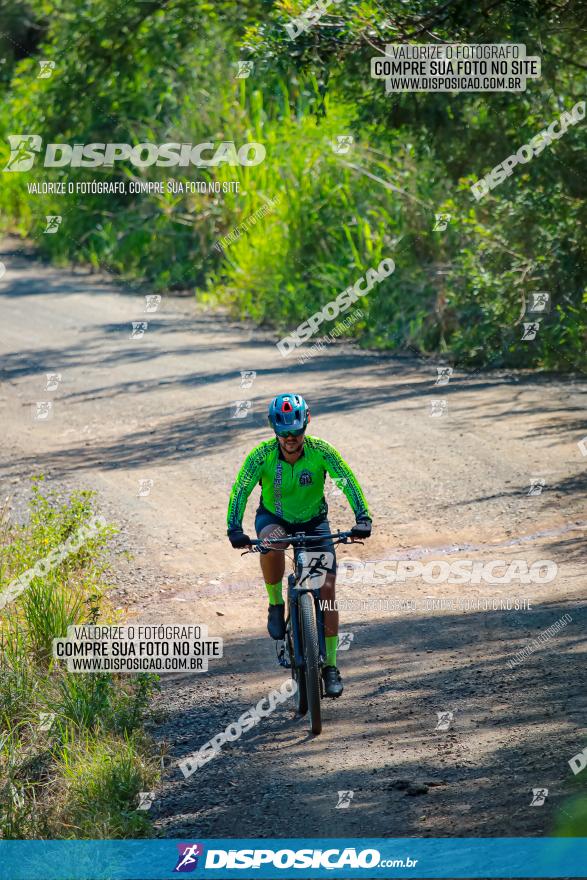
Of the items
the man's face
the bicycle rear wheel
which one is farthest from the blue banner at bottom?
the man's face

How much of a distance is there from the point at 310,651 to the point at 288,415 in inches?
61.4

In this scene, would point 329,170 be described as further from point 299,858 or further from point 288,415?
point 299,858

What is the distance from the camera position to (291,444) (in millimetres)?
8273

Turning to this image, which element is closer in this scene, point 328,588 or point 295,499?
point 328,588

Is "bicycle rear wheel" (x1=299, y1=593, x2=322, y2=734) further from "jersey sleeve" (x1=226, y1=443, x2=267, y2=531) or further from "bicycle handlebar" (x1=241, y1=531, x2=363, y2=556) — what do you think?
"jersey sleeve" (x1=226, y1=443, x2=267, y2=531)

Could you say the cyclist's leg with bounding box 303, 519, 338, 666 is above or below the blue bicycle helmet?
below

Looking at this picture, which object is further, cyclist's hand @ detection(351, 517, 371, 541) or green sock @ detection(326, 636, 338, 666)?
green sock @ detection(326, 636, 338, 666)

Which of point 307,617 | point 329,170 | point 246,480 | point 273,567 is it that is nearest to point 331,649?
point 307,617

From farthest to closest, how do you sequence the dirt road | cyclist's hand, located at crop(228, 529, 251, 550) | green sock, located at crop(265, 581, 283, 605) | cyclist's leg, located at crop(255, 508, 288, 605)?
green sock, located at crop(265, 581, 283, 605) → cyclist's leg, located at crop(255, 508, 288, 605) → cyclist's hand, located at crop(228, 529, 251, 550) → the dirt road

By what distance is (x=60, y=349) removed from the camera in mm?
24297

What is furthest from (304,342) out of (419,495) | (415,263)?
(419,495)

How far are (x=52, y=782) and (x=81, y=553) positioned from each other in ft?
14.4

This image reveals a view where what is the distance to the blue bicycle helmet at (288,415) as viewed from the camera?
8102 millimetres

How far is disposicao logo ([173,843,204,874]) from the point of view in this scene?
680 cm
